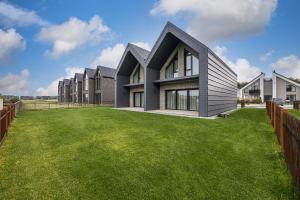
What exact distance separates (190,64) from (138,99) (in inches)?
374

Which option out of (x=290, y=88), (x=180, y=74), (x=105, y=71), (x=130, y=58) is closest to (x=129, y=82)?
(x=130, y=58)

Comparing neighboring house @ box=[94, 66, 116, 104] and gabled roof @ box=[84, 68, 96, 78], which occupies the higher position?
gabled roof @ box=[84, 68, 96, 78]

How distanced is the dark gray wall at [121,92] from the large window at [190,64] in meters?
9.60

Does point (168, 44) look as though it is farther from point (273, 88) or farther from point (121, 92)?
point (273, 88)

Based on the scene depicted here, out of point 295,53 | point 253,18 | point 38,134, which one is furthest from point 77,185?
point 295,53

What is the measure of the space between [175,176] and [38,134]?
22.1ft

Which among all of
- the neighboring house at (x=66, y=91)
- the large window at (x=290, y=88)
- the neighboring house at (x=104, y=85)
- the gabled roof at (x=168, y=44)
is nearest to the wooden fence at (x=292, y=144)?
the gabled roof at (x=168, y=44)

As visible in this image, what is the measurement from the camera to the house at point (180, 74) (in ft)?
42.2

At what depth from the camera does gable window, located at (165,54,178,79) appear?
1761cm

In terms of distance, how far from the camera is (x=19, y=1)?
44.6 ft

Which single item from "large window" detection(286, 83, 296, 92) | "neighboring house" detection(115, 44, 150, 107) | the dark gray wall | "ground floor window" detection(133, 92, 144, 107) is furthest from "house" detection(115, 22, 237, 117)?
"large window" detection(286, 83, 296, 92)

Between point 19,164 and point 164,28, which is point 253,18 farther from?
point 19,164

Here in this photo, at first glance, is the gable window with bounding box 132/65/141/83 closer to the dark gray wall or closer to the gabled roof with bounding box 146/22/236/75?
the dark gray wall

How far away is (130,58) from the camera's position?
21.0 metres
